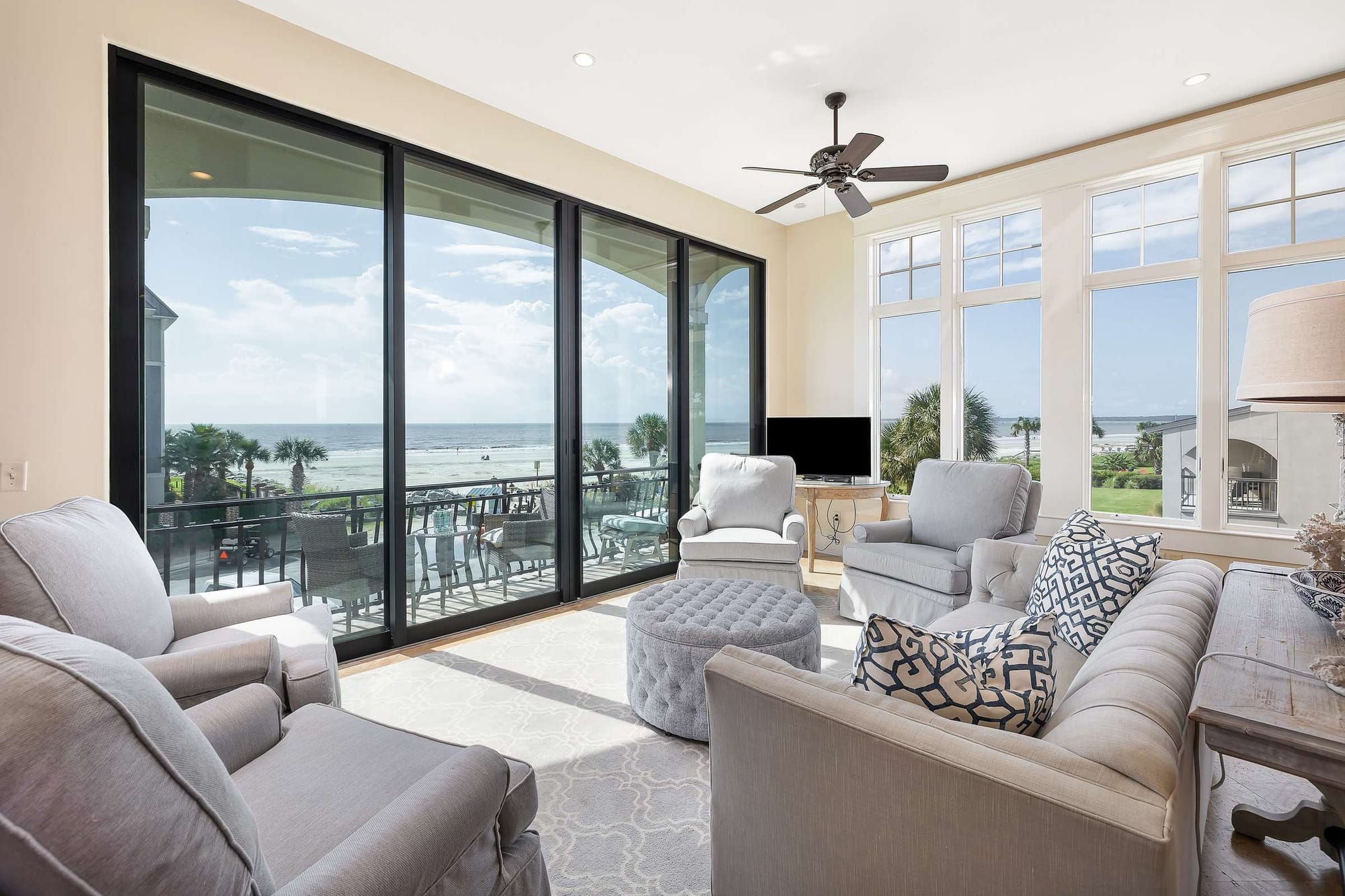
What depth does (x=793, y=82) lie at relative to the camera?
11.2 feet

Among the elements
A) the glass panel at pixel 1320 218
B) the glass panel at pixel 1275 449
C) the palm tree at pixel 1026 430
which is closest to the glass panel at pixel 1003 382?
the palm tree at pixel 1026 430

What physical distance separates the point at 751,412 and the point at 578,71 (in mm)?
3133

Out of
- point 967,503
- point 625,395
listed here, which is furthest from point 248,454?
point 967,503

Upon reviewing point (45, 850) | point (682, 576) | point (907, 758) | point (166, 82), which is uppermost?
point (166, 82)

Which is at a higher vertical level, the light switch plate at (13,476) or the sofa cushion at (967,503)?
the light switch plate at (13,476)

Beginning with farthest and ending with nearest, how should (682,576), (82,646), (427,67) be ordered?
(682,576), (427,67), (82,646)

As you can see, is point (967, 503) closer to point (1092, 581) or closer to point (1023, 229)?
point (1092, 581)

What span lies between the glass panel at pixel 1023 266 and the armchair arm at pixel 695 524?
9.44ft

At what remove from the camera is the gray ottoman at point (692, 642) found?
89.2 inches

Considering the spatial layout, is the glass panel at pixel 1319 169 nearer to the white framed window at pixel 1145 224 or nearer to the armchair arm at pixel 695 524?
the white framed window at pixel 1145 224

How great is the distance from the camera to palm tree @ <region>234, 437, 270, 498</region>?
279 cm

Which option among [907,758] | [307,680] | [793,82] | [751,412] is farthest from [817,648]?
[751,412]

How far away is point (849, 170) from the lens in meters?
3.33

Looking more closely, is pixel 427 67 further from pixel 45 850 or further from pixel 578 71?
pixel 45 850
